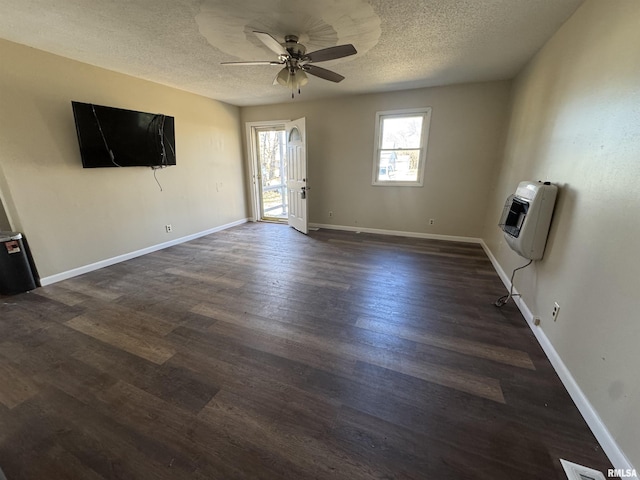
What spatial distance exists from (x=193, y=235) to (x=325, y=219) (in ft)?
8.57

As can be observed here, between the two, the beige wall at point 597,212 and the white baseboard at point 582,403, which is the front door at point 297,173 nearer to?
the beige wall at point 597,212

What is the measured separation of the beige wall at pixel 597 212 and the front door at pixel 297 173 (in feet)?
11.3

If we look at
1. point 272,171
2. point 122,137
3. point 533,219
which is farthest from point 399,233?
point 122,137

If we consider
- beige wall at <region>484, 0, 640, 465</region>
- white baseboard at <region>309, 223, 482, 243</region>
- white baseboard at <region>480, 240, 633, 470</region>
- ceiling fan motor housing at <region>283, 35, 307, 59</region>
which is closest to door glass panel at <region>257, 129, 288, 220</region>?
white baseboard at <region>309, 223, 482, 243</region>

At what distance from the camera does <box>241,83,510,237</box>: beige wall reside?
4.03 meters

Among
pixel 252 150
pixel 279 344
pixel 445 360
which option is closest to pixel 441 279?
pixel 445 360

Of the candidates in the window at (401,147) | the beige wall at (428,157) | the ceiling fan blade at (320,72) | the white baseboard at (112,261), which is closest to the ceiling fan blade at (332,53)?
the ceiling fan blade at (320,72)

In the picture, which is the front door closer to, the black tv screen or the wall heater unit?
the black tv screen

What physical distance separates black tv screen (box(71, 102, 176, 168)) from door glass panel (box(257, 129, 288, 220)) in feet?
7.36

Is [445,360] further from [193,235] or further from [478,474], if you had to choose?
[193,235]

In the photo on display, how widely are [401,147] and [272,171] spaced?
10.7ft

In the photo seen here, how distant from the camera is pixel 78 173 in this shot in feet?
10.3

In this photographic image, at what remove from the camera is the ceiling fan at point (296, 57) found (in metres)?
2.12

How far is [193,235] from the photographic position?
4801 mm
